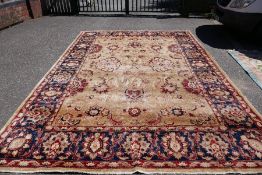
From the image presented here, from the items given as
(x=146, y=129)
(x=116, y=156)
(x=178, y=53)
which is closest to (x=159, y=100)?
(x=146, y=129)

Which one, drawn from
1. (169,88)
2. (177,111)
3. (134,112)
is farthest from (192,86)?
(134,112)

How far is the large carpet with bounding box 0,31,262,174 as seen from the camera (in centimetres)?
296

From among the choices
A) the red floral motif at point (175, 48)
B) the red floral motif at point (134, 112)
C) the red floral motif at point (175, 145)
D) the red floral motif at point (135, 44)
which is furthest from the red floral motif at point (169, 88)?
the red floral motif at point (135, 44)

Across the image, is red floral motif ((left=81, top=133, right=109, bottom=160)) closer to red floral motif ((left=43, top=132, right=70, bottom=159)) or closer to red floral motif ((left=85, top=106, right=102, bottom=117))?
red floral motif ((left=43, top=132, right=70, bottom=159))

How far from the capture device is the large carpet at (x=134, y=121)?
2.96 meters

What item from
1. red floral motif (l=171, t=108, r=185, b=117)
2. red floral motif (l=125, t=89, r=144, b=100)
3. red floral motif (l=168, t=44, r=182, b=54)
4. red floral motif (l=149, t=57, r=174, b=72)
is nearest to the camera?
red floral motif (l=171, t=108, r=185, b=117)

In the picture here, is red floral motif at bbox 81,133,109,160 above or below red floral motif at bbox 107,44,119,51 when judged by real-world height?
below

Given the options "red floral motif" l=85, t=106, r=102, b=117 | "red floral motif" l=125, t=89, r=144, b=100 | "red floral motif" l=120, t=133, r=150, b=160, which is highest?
"red floral motif" l=125, t=89, r=144, b=100

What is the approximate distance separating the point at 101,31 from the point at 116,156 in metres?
5.36

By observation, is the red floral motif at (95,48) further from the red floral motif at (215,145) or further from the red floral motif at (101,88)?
the red floral motif at (215,145)

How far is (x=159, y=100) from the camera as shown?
4.16 m

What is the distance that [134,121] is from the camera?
12.0 ft

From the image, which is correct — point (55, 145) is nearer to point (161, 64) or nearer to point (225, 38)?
point (161, 64)

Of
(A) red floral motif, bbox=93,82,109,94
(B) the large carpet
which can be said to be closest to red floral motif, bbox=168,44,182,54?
(B) the large carpet
